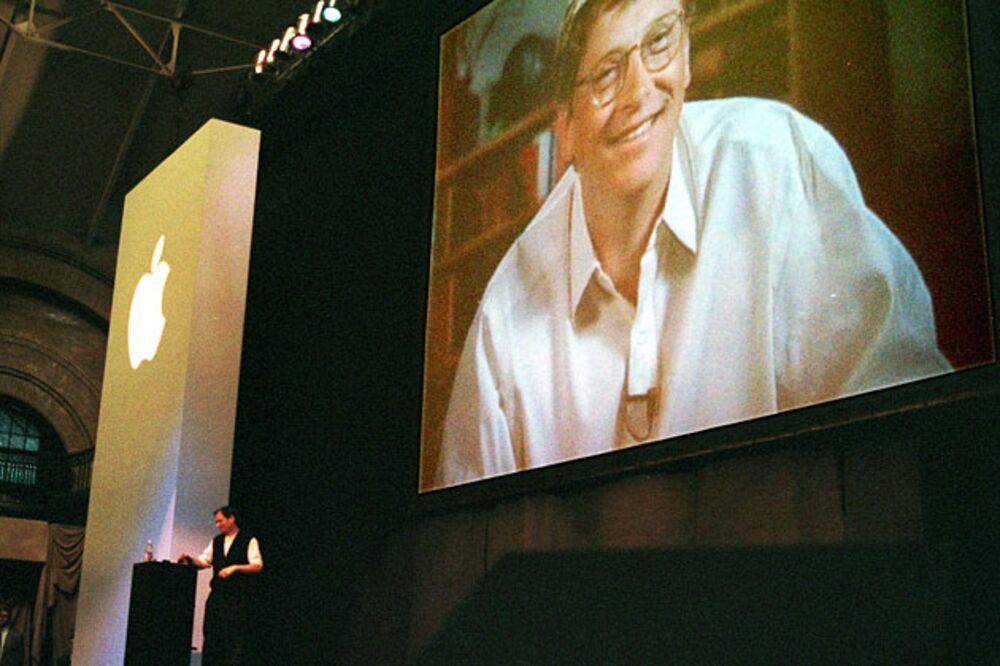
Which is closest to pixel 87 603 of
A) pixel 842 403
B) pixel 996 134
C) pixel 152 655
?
pixel 152 655

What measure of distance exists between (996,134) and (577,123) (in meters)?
2.31

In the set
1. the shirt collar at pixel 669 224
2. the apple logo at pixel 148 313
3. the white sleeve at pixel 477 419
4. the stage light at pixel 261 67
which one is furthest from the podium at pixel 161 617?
the stage light at pixel 261 67

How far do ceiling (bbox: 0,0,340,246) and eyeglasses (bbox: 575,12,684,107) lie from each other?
14.7ft

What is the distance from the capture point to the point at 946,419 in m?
4.40

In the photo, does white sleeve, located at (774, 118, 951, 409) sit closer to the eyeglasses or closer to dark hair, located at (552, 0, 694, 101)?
the eyeglasses

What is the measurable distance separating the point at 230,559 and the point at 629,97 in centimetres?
346

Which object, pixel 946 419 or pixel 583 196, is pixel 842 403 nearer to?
pixel 946 419

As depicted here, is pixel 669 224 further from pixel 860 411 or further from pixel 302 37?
pixel 302 37

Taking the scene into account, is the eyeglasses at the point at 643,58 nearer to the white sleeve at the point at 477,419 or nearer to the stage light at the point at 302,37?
the white sleeve at the point at 477,419

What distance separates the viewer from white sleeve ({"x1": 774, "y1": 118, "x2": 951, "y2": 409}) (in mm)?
4461

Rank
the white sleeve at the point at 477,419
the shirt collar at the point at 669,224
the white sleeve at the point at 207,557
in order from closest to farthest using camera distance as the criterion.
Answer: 1. the shirt collar at the point at 669,224
2. the white sleeve at the point at 477,419
3. the white sleeve at the point at 207,557

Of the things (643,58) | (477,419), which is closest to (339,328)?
(477,419)

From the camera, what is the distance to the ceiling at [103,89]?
35.0 feet

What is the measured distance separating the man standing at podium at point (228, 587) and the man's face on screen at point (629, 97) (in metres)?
2.91
